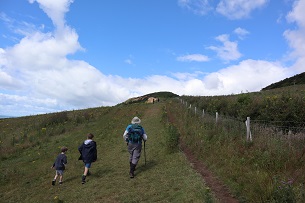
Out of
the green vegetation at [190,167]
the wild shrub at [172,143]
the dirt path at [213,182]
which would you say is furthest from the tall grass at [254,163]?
the wild shrub at [172,143]

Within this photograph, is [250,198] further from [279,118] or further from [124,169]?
[279,118]

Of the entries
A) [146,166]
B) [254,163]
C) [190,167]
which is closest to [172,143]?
[146,166]

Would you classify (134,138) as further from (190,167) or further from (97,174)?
(97,174)

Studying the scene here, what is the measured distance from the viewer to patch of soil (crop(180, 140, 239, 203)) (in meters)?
8.55

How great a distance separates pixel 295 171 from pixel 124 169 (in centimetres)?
719

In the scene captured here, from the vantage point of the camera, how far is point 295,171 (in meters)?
9.08

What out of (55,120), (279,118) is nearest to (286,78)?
(55,120)

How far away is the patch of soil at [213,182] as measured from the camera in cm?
855

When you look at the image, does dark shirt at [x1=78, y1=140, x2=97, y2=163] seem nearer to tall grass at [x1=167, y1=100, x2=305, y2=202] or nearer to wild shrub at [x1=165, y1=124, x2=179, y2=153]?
wild shrub at [x1=165, y1=124, x2=179, y2=153]

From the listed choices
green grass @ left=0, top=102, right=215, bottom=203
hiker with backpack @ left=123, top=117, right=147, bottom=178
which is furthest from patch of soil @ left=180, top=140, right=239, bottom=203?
hiker with backpack @ left=123, top=117, right=147, bottom=178

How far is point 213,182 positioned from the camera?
10.1 m

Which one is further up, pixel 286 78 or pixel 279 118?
pixel 286 78

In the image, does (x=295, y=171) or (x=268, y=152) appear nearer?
(x=295, y=171)

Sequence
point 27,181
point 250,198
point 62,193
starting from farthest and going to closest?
1. point 27,181
2. point 62,193
3. point 250,198
